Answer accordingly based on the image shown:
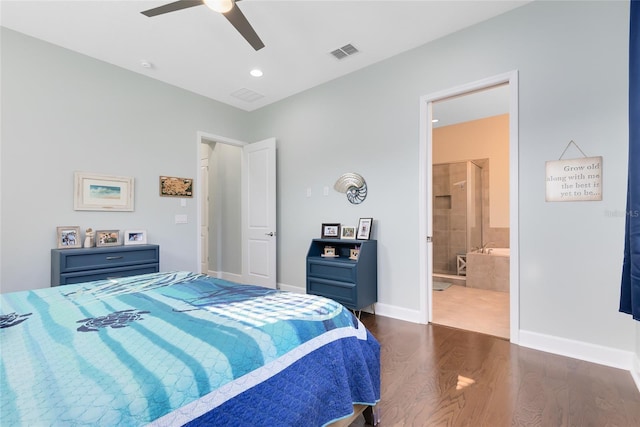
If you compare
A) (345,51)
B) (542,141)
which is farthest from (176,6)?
(542,141)

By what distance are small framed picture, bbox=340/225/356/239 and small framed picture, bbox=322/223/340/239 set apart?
0.18 feet

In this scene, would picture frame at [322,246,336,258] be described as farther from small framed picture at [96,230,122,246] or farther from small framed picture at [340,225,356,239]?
Answer: small framed picture at [96,230,122,246]

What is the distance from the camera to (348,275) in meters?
3.12

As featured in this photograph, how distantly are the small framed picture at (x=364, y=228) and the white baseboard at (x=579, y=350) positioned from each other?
1.62 metres

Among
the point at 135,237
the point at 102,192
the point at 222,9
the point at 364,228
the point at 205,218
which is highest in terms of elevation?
the point at 222,9

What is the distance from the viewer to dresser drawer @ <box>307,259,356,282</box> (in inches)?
122

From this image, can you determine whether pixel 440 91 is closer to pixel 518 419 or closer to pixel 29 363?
pixel 518 419

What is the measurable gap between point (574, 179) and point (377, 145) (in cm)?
178

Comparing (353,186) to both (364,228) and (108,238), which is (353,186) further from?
(108,238)

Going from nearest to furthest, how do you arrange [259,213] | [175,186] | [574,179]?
[574,179] → [175,186] → [259,213]

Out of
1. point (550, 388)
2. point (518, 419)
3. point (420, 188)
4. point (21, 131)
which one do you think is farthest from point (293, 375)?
point (21, 131)

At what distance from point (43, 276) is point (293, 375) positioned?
127 inches

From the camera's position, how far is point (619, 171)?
2.13 metres

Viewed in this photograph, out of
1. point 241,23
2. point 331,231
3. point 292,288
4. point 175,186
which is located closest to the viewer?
Answer: point 241,23
